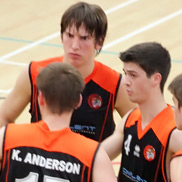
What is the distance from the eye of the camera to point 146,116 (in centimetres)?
460

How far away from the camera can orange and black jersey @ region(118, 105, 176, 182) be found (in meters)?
4.43

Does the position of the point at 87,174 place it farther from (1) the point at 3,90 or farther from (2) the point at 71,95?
(1) the point at 3,90

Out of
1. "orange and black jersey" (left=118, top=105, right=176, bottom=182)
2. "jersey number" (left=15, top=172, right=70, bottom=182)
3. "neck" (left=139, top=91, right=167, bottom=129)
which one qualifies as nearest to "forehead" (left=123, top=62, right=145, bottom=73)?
"neck" (left=139, top=91, right=167, bottom=129)

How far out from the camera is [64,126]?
391 cm

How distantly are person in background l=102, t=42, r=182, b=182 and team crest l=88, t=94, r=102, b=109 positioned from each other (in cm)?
50

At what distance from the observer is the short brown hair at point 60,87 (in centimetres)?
387

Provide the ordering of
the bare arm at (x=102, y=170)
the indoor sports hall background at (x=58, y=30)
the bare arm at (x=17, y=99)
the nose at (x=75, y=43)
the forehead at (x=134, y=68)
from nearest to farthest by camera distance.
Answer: the bare arm at (x=102, y=170) → the forehead at (x=134, y=68) → the nose at (x=75, y=43) → the bare arm at (x=17, y=99) → the indoor sports hall background at (x=58, y=30)

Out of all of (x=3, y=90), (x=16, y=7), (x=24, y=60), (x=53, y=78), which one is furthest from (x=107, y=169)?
(x=16, y=7)

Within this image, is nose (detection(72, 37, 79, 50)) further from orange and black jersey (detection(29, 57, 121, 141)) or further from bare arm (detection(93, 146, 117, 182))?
bare arm (detection(93, 146, 117, 182))

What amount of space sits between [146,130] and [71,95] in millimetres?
861

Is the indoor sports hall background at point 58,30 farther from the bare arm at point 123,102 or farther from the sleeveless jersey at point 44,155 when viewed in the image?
the sleeveless jersey at point 44,155

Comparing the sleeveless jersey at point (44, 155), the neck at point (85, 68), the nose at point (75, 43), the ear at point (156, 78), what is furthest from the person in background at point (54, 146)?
the neck at point (85, 68)

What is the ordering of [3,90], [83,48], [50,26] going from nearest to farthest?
[83,48] < [3,90] < [50,26]

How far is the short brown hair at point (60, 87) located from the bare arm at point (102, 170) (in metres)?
0.35
